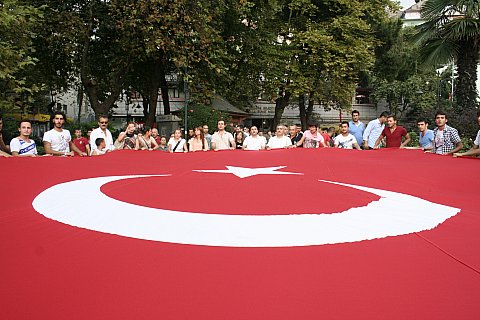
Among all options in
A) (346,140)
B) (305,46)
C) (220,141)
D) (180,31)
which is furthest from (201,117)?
(346,140)

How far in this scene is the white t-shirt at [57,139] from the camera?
23.1 ft

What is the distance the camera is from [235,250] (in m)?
2.28

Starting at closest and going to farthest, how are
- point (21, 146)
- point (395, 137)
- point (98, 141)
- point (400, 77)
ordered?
point (21, 146)
point (98, 141)
point (395, 137)
point (400, 77)

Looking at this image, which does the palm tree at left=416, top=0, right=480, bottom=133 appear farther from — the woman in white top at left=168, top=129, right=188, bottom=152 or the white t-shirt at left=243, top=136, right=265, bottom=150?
the woman in white top at left=168, top=129, right=188, bottom=152

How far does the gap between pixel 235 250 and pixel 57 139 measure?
5.70 meters

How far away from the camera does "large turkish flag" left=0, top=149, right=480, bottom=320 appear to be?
5.28 feet

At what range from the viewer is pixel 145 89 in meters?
22.5

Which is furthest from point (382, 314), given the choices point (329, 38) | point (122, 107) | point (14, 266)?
point (122, 107)

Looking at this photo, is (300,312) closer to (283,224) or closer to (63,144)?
(283,224)

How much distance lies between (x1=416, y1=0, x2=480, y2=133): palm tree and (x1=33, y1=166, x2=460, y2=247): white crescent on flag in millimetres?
13587

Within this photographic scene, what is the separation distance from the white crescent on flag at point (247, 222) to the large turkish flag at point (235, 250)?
0.01 metres

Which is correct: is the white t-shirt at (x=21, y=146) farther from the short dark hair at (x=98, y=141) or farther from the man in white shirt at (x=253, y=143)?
the man in white shirt at (x=253, y=143)

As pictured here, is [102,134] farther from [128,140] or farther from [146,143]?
[146,143]

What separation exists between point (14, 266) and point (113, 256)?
439mm
